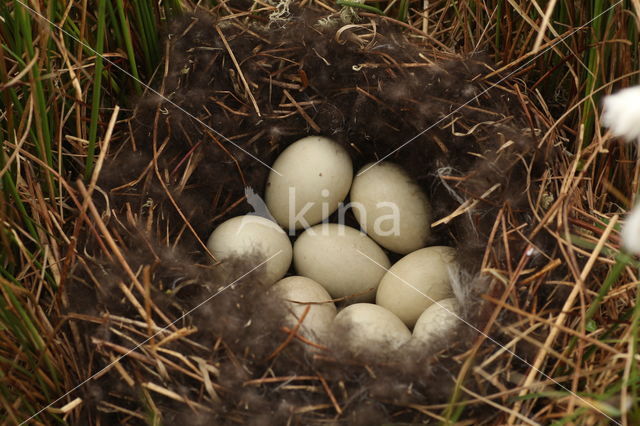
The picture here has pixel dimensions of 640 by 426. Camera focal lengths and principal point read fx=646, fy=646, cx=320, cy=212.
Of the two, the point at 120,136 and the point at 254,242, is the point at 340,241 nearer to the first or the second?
the point at 254,242

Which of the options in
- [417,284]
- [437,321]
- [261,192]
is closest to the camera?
[437,321]

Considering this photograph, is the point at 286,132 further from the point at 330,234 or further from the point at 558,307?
the point at 558,307

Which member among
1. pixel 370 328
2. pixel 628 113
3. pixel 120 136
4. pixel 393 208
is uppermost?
pixel 628 113

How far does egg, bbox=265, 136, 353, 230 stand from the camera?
132 cm

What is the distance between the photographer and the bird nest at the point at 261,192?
99cm

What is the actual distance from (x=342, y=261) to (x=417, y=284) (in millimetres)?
163

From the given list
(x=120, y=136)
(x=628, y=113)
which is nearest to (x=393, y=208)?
(x=120, y=136)

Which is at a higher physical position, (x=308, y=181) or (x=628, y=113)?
(x=628, y=113)

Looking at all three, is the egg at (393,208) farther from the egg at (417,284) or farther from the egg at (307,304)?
the egg at (307,304)

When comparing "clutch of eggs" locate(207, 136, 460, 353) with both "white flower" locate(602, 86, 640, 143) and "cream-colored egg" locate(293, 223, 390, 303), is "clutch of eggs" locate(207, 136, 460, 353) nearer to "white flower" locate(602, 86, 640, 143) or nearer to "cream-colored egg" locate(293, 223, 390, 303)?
"cream-colored egg" locate(293, 223, 390, 303)

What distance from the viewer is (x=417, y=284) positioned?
122 centimetres

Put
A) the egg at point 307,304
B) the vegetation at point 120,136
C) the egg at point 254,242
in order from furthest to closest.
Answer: the egg at point 254,242 < the egg at point 307,304 < the vegetation at point 120,136

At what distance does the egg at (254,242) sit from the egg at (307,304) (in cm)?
5

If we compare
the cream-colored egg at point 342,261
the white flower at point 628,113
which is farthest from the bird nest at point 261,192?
the white flower at point 628,113
